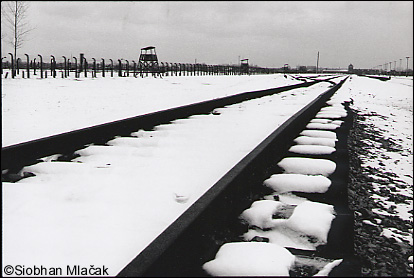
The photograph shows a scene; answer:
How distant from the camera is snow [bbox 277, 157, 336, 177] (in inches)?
116

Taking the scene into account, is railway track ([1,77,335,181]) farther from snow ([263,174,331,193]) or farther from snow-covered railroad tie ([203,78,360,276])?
snow ([263,174,331,193])

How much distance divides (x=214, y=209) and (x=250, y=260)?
0.43 meters

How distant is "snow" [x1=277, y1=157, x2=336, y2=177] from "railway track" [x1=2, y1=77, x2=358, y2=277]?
0.06 metres

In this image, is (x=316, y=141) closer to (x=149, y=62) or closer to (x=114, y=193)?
(x=114, y=193)

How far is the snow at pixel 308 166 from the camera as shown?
A: 295 centimetres

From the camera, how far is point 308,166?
3.07 m

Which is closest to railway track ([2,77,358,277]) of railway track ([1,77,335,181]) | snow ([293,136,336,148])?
railway track ([1,77,335,181])

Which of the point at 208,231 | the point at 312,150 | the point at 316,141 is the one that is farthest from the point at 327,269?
the point at 316,141

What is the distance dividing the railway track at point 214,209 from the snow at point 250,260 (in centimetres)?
5

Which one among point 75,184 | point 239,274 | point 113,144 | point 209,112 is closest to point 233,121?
point 209,112

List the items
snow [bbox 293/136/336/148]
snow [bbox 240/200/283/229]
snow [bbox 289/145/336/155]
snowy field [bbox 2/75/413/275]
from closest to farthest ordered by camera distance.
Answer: snowy field [bbox 2/75/413/275]
snow [bbox 240/200/283/229]
snow [bbox 289/145/336/155]
snow [bbox 293/136/336/148]

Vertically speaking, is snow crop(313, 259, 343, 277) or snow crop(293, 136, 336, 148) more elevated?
snow crop(293, 136, 336, 148)

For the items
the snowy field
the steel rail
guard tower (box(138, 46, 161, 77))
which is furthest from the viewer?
guard tower (box(138, 46, 161, 77))

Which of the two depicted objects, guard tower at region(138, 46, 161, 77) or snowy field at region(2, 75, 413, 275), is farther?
guard tower at region(138, 46, 161, 77)
